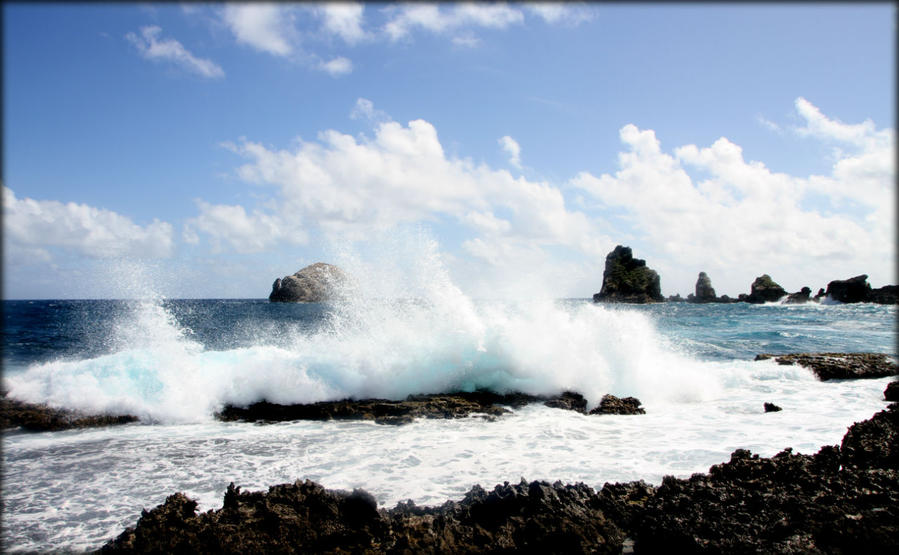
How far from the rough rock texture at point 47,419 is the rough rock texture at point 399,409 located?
8.20 feet

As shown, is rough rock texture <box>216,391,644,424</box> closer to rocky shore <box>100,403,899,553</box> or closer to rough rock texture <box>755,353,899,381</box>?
rocky shore <box>100,403,899,553</box>

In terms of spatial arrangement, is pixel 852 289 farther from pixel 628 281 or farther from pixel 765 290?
pixel 628 281

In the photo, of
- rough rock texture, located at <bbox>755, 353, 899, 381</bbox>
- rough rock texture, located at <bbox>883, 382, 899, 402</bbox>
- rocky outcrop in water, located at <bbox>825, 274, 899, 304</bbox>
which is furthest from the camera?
rocky outcrop in water, located at <bbox>825, 274, 899, 304</bbox>

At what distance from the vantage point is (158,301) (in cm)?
1680

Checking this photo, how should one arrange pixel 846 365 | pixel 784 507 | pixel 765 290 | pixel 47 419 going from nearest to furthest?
pixel 784 507 < pixel 47 419 < pixel 846 365 < pixel 765 290

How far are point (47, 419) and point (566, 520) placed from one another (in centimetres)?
1226

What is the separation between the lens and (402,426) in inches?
412

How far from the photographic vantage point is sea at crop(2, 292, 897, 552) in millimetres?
7043

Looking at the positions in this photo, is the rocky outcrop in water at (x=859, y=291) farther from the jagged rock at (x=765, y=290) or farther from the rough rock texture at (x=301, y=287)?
the rough rock texture at (x=301, y=287)

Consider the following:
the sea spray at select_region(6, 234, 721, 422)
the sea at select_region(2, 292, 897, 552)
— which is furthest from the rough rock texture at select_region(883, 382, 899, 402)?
the sea spray at select_region(6, 234, 721, 422)

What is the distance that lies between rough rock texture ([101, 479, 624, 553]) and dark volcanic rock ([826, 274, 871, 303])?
9841 centimetres

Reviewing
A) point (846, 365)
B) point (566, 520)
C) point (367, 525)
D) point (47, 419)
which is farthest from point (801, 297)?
point (47, 419)

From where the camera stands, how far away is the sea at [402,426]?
704 centimetres

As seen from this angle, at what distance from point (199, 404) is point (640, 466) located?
1056 centimetres
